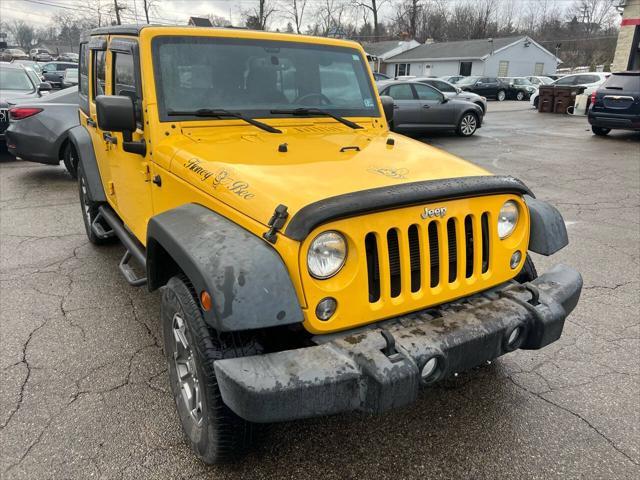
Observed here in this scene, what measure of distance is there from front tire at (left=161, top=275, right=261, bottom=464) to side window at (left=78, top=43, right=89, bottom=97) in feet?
10.5

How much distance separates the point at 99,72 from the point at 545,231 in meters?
3.65

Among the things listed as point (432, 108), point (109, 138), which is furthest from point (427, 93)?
point (109, 138)

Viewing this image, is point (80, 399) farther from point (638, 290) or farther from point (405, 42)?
point (405, 42)

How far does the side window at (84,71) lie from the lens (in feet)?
15.3

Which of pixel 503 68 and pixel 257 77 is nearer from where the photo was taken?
pixel 257 77

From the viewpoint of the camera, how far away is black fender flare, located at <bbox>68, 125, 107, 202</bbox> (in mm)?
4492

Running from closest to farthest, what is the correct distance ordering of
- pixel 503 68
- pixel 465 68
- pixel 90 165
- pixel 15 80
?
1. pixel 90 165
2. pixel 15 80
3. pixel 465 68
4. pixel 503 68

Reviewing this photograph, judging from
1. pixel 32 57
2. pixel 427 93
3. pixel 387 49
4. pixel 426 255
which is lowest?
pixel 426 255

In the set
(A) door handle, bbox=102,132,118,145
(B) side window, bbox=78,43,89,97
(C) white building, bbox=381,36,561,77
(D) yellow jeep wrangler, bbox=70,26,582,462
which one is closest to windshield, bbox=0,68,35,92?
(B) side window, bbox=78,43,89,97

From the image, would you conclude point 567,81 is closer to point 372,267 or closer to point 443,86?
point 443,86

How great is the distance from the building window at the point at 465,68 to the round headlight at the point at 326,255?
164 feet

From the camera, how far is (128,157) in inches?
139

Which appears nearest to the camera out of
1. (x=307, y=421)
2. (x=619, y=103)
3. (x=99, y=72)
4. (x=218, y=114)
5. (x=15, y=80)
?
(x=307, y=421)

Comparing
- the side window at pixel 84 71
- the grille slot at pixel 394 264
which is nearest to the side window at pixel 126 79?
the side window at pixel 84 71
